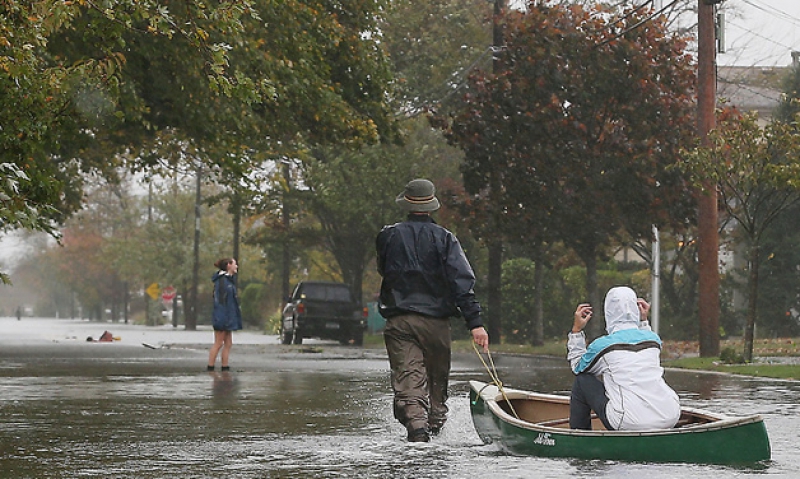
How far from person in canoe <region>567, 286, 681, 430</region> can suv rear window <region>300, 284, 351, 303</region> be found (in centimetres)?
3236

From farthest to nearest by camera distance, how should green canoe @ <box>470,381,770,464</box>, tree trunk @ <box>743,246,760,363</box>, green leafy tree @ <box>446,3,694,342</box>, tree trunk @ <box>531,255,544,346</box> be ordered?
tree trunk @ <box>531,255,544,346</box> → green leafy tree @ <box>446,3,694,342</box> → tree trunk @ <box>743,246,760,363</box> → green canoe @ <box>470,381,770,464</box>

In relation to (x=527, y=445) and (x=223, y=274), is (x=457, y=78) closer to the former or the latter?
(x=223, y=274)

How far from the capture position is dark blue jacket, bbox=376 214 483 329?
1080 centimetres

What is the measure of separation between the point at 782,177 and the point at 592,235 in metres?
9.17

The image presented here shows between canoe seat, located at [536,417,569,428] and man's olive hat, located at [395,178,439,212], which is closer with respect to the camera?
canoe seat, located at [536,417,569,428]

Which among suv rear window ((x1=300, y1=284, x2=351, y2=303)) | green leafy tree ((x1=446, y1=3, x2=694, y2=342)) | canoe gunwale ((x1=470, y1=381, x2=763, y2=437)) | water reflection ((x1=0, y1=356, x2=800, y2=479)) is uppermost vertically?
green leafy tree ((x1=446, y1=3, x2=694, y2=342))

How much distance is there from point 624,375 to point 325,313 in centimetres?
3260

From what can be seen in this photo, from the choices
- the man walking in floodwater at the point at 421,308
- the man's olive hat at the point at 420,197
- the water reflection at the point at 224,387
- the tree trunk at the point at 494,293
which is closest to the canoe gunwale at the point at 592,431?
the man walking in floodwater at the point at 421,308

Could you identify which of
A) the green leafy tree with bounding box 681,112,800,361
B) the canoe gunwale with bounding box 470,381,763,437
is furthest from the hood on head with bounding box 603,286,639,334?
the green leafy tree with bounding box 681,112,800,361

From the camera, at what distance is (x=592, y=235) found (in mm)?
30938

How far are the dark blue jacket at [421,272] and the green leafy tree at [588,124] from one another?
19531mm

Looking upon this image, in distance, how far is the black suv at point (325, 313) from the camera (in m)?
41.6

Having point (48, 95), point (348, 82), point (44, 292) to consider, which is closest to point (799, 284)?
point (348, 82)

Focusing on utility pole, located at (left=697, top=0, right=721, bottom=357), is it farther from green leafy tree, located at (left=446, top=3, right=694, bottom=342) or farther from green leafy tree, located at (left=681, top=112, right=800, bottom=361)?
green leafy tree, located at (left=446, top=3, right=694, bottom=342)
